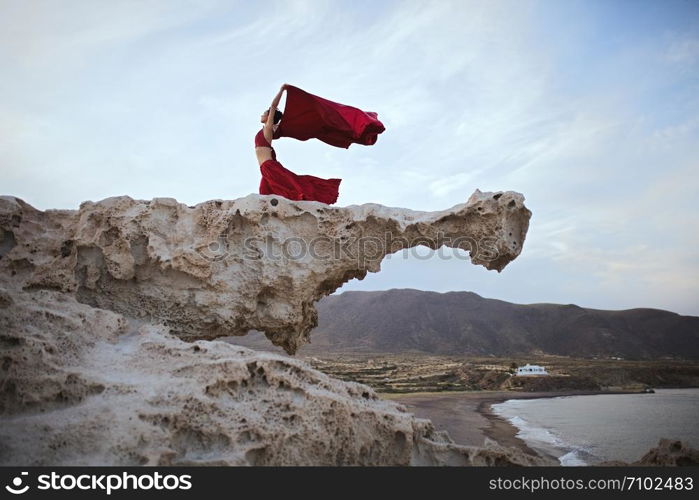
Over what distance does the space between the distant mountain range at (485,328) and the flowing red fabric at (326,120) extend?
2742 cm

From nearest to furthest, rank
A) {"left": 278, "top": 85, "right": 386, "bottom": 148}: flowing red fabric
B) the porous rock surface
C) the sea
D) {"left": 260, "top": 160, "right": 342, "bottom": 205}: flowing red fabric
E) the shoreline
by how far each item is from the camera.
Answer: the porous rock surface < {"left": 260, "top": 160, "right": 342, "bottom": 205}: flowing red fabric < {"left": 278, "top": 85, "right": 386, "bottom": 148}: flowing red fabric < the sea < the shoreline

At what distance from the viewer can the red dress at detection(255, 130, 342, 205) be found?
317 inches

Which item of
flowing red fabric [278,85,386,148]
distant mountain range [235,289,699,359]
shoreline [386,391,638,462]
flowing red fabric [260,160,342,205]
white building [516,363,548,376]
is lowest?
shoreline [386,391,638,462]

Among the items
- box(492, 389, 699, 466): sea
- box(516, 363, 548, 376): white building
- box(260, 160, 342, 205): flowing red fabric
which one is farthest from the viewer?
box(516, 363, 548, 376): white building

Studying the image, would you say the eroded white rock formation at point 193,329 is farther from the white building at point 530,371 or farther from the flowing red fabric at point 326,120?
the white building at point 530,371

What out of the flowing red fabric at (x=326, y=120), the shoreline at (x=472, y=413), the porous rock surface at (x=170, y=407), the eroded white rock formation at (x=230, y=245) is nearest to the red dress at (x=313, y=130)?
the flowing red fabric at (x=326, y=120)

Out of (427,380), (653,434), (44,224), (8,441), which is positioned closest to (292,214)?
(44,224)

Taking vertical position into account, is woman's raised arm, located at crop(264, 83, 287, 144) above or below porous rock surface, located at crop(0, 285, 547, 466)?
above

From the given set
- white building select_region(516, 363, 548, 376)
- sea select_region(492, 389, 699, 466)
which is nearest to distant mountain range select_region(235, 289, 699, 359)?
white building select_region(516, 363, 548, 376)

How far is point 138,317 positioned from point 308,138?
3.71 m

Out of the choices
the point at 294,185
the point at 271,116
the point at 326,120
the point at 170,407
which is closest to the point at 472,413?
the point at 294,185

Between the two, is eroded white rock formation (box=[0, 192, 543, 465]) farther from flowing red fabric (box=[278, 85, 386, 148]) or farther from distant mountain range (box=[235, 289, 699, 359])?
distant mountain range (box=[235, 289, 699, 359])

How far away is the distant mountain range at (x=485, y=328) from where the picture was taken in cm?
3666
